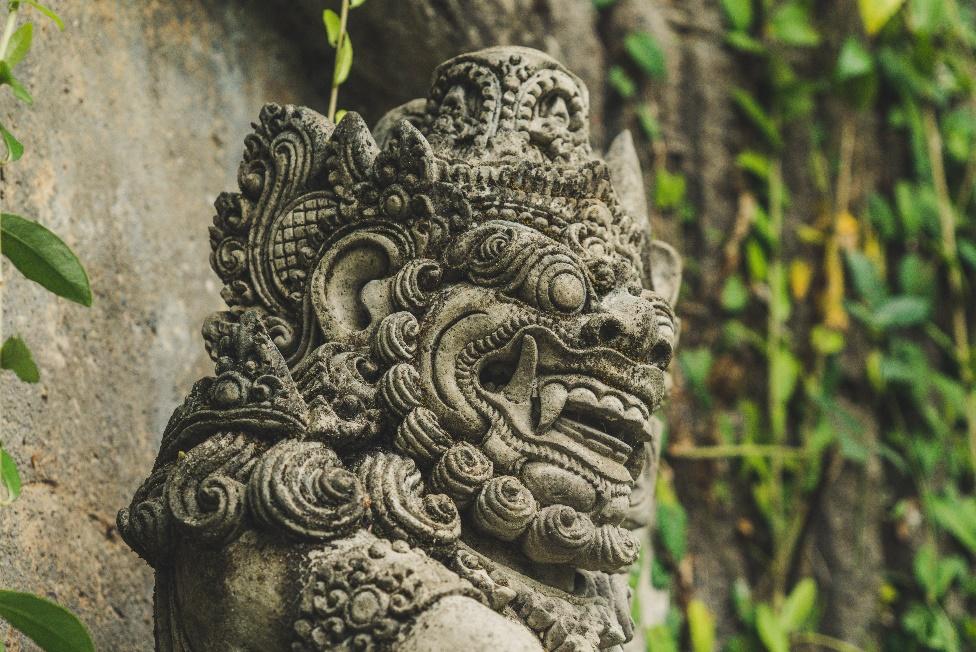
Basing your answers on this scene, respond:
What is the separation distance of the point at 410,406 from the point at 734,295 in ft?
5.89

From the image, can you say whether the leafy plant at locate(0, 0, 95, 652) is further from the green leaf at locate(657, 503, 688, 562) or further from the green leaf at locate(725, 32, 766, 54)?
the green leaf at locate(725, 32, 766, 54)

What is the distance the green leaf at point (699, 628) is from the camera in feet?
10.7

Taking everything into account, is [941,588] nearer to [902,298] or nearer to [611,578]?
[902,298]

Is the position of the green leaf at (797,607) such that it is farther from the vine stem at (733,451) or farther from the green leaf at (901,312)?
the green leaf at (901,312)

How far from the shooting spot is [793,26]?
12.0ft

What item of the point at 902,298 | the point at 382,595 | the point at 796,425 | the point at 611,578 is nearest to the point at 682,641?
the point at 796,425

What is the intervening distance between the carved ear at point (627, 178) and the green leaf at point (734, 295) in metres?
1.14

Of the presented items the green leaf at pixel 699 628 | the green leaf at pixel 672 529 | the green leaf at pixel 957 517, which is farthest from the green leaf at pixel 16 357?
the green leaf at pixel 957 517

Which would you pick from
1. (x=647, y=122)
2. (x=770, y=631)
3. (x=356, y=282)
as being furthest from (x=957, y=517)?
(x=356, y=282)

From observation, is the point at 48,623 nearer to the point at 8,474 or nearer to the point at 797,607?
the point at 8,474

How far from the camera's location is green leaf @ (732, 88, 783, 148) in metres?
3.64

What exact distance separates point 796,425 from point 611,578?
1.56m

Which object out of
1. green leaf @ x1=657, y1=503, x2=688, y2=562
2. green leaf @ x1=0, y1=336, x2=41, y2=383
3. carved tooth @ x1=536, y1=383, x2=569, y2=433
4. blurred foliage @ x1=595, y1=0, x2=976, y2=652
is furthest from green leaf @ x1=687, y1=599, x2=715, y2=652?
green leaf @ x1=0, y1=336, x2=41, y2=383

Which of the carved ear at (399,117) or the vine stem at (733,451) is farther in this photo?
the vine stem at (733,451)
